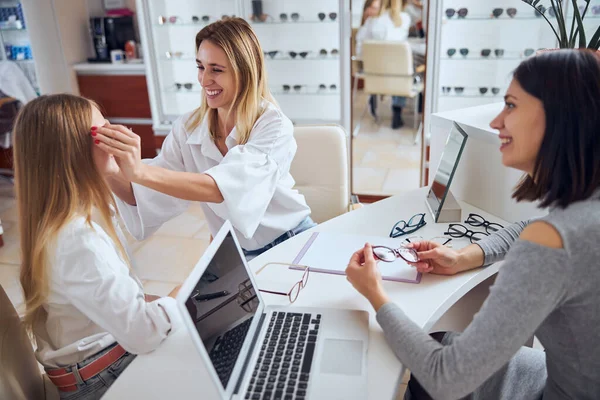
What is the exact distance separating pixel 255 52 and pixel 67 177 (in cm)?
75

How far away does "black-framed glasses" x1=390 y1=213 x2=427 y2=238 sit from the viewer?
1580 millimetres

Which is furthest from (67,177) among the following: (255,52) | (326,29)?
(326,29)

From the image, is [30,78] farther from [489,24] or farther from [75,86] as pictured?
[489,24]

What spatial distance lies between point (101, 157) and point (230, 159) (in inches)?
14.9

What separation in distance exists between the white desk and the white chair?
3.14 metres

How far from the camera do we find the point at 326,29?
3588mm

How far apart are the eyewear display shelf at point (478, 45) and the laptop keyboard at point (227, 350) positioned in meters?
2.60

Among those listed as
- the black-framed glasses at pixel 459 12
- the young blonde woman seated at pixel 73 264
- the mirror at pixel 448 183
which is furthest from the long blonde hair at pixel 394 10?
the young blonde woman seated at pixel 73 264

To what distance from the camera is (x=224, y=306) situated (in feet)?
3.30

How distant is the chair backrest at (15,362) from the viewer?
1.10 metres

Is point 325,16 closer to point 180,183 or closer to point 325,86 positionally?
point 325,86

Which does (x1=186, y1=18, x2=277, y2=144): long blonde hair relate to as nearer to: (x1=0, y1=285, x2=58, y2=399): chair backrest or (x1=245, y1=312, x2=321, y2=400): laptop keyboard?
(x1=245, y1=312, x2=321, y2=400): laptop keyboard

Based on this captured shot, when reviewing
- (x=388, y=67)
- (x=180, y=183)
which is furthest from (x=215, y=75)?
(x=388, y=67)

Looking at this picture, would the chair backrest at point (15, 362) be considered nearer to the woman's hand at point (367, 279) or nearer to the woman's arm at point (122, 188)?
the woman's arm at point (122, 188)
